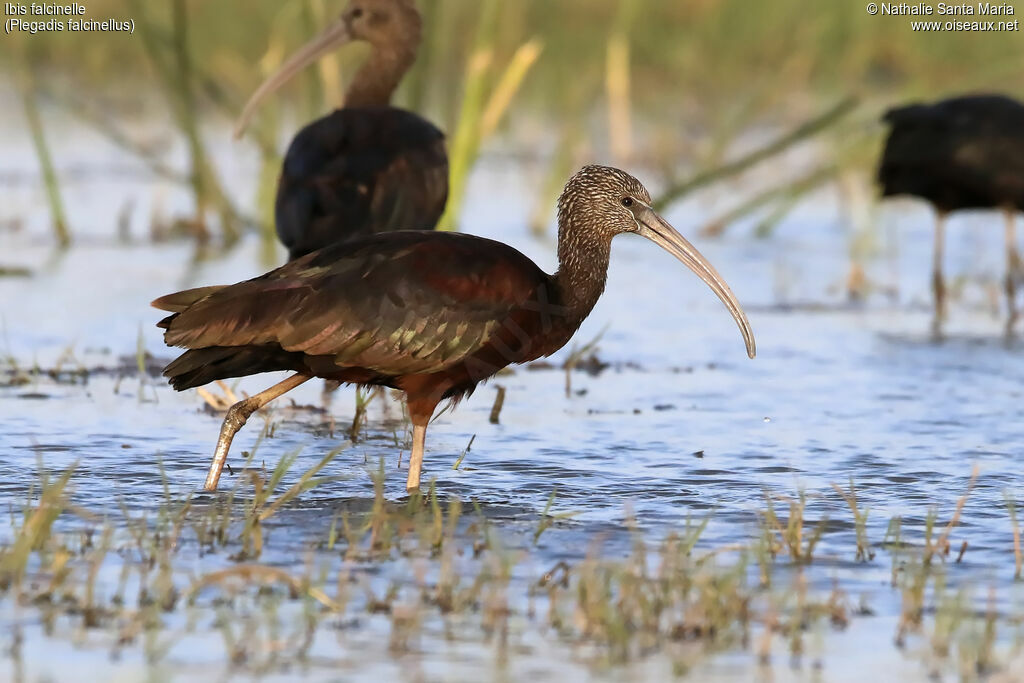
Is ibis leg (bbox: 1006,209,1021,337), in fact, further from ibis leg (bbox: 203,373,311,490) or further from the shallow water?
ibis leg (bbox: 203,373,311,490)

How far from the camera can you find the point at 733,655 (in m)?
4.04

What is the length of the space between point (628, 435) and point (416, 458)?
1.31 m

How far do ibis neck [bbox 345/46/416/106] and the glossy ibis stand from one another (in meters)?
2.89

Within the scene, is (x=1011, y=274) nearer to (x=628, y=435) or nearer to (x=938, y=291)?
(x=938, y=291)

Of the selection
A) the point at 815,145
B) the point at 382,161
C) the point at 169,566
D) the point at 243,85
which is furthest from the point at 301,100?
the point at 169,566

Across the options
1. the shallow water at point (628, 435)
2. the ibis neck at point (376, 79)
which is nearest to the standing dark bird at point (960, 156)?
the shallow water at point (628, 435)

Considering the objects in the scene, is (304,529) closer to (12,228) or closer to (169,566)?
(169,566)

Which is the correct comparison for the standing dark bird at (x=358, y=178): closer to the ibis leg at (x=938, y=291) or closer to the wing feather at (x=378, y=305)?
the wing feather at (x=378, y=305)

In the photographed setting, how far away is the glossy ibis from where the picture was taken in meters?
5.50

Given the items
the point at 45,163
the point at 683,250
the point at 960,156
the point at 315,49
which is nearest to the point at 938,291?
the point at 960,156

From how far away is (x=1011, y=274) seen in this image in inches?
415

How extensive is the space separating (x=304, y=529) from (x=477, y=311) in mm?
933

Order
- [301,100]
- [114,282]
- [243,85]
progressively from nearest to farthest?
[114,282], [243,85], [301,100]

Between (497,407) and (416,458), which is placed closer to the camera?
(416,458)
